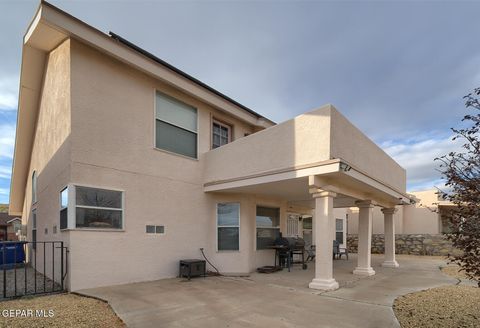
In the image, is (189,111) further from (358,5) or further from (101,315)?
(101,315)

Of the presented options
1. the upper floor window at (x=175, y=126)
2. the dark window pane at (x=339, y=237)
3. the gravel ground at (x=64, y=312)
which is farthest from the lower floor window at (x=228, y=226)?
the dark window pane at (x=339, y=237)

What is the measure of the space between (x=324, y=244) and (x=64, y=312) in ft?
18.7

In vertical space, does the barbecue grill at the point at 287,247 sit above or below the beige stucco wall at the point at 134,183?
below

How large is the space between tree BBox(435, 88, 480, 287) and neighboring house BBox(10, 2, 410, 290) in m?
3.11

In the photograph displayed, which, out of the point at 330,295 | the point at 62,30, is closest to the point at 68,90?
the point at 62,30

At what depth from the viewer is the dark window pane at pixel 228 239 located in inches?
428

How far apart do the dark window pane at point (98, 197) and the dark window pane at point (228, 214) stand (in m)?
3.69

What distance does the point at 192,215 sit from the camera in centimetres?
1046

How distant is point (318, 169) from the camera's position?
776cm

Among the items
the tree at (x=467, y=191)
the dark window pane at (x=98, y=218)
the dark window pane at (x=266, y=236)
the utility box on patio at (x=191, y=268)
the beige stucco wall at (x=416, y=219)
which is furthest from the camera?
the beige stucco wall at (x=416, y=219)

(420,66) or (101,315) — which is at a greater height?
(420,66)

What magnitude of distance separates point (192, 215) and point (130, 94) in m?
4.18

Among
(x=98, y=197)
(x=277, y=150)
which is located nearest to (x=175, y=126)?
(x=98, y=197)

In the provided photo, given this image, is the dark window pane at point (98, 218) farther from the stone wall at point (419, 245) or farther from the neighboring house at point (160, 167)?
the stone wall at point (419, 245)
